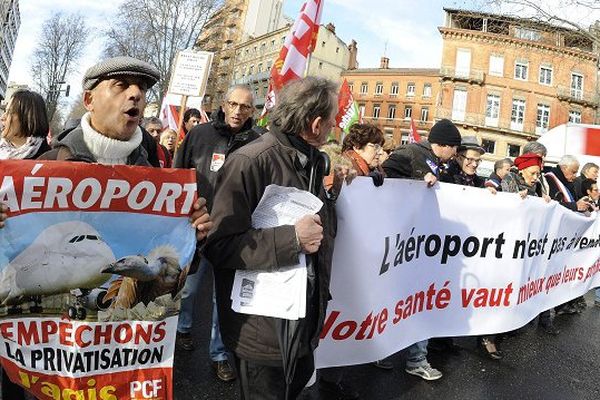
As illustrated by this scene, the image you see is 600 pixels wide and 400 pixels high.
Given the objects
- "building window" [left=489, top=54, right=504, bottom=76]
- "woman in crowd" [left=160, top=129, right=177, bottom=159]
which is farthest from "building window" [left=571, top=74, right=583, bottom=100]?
"woman in crowd" [left=160, top=129, right=177, bottom=159]

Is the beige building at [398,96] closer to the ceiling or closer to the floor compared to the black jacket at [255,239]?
closer to the ceiling

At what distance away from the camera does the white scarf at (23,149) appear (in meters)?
2.62

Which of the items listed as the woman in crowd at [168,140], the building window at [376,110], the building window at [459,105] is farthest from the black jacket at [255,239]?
the building window at [376,110]

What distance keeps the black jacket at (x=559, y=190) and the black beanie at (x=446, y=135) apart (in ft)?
9.16

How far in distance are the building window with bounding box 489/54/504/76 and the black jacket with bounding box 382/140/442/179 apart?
165 ft

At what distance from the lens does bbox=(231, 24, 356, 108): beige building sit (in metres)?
63.4

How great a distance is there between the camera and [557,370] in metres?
4.40

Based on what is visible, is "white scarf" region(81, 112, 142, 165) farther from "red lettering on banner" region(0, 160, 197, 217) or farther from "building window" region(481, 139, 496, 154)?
"building window" region(481, 139, 496, 154)

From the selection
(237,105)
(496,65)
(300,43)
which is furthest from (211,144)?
(496,65)

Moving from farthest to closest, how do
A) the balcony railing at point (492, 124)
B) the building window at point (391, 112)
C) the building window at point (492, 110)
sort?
the building window at point (391, 112), the building window at point (492, 110), the balcony railing at point (492, 124)

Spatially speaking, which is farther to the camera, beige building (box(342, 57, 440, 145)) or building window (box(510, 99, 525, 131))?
beige building (box(342, 57, 440, 145))

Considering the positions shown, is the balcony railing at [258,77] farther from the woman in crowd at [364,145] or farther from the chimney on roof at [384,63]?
the woman in crowd at [364,145]

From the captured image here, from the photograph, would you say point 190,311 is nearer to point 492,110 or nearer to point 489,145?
point 489,145

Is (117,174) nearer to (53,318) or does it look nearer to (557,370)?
(53,318)
